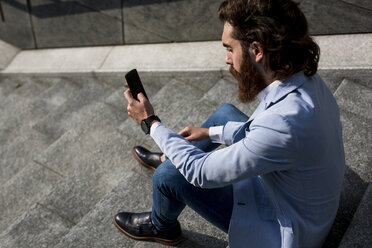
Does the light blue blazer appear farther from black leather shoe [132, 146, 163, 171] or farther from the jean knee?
black leather shoe [132, 146, 163, 171]

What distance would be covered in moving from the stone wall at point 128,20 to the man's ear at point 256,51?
240cm

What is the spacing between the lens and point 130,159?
351 centimetres

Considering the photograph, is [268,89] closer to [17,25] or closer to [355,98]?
[355,98]

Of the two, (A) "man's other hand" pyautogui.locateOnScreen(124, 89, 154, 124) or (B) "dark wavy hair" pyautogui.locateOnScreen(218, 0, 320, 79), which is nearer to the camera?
(B) "dark wavy hair" pyautogui.locateOnScreen(218, 0, 320, 79)

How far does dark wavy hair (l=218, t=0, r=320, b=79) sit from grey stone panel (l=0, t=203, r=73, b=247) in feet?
6.55

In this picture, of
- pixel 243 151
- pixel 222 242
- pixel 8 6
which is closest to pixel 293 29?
pixel 243 151

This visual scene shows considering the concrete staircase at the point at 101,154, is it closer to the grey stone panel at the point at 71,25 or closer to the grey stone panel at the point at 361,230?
the grey stone panel at the point at 361,230

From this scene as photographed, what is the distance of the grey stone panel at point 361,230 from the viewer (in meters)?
1.99

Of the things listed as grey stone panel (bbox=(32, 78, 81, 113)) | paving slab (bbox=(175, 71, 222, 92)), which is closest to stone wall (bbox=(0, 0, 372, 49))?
paving slab (bbox=(175, 71, 222, 92))

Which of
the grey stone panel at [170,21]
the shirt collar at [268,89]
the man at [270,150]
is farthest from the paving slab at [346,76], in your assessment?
the shirt collar at [268,89]

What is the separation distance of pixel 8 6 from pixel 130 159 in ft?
12.9

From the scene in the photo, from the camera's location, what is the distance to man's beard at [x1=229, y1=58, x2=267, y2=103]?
187 centimetres

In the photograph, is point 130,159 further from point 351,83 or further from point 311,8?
point 311,8

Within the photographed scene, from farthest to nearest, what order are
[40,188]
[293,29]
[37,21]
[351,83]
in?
[37,21], [40,188], [351,83], [293,29]
